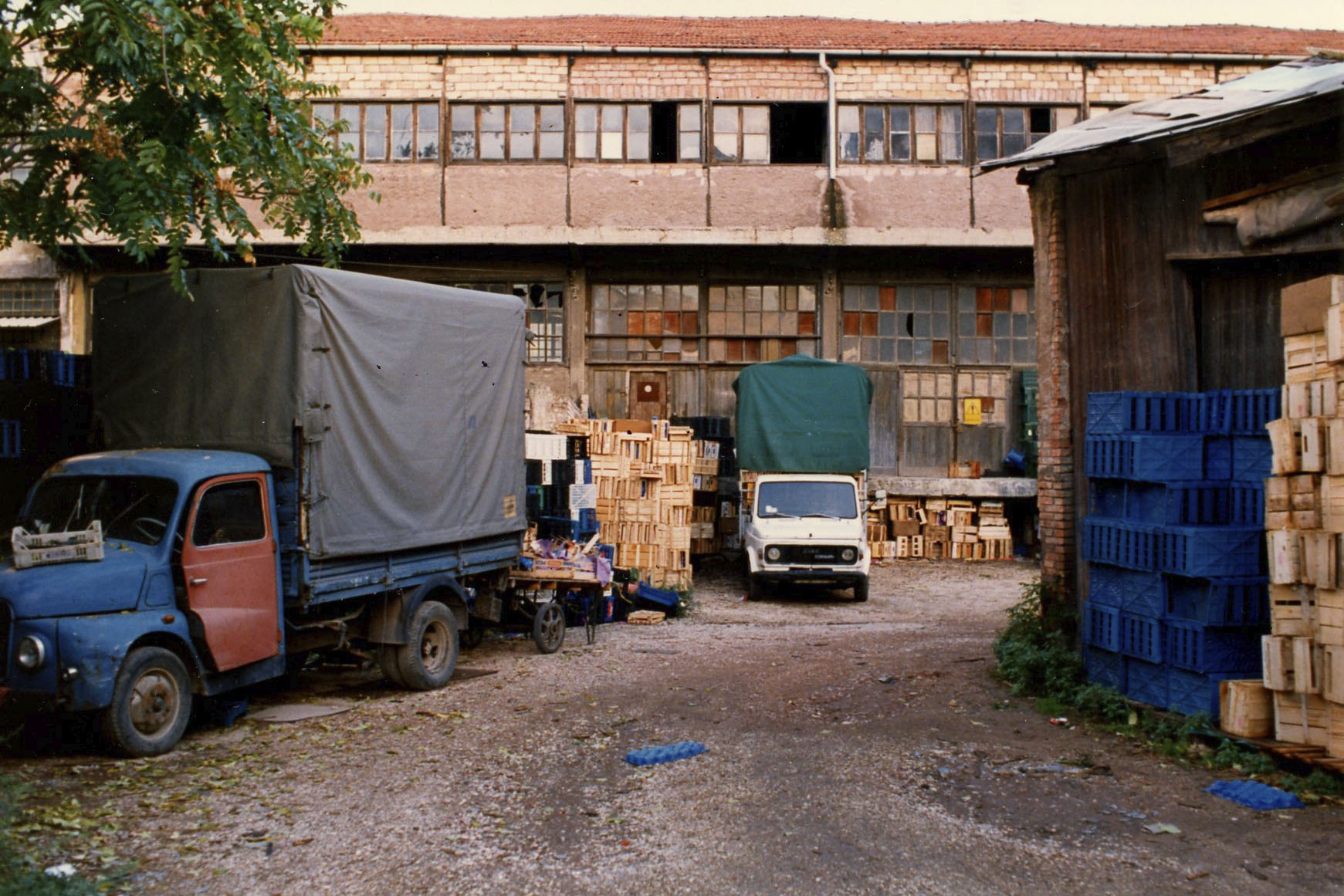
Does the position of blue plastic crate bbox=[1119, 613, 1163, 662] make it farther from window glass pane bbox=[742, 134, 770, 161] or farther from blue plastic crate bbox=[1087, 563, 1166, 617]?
window glass pane bbox=[742, 134, 770, 161]

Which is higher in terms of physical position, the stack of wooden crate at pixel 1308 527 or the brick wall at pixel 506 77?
the brick wall at pixel 506 77

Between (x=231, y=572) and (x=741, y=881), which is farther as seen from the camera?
(x=231, y=572)

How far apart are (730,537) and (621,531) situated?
488 centimetres

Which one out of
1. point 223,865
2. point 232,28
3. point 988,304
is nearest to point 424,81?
point 988,304

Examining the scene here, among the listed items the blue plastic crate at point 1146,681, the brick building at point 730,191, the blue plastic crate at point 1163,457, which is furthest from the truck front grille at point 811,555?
the blue plastic crate at point 1163,457

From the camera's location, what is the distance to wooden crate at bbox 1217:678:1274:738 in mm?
7590

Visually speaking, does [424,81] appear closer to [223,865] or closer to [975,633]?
[975,633]

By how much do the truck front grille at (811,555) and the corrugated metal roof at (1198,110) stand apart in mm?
7870

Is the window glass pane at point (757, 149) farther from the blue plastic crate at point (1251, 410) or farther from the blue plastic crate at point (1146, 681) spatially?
the blue plastic crate at point (1146, 681)

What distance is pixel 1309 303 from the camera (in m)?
7.31

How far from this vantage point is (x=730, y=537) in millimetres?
21516

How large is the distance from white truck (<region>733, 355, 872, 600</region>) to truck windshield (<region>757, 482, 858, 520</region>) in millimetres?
13

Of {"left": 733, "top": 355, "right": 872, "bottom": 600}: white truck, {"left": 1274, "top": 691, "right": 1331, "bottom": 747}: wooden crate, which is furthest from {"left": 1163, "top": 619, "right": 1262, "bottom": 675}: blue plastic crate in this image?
{"left": 733, "top": 355, "right": 872, "bottom": 600}: white truck

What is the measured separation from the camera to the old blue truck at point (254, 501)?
24.9 feet
